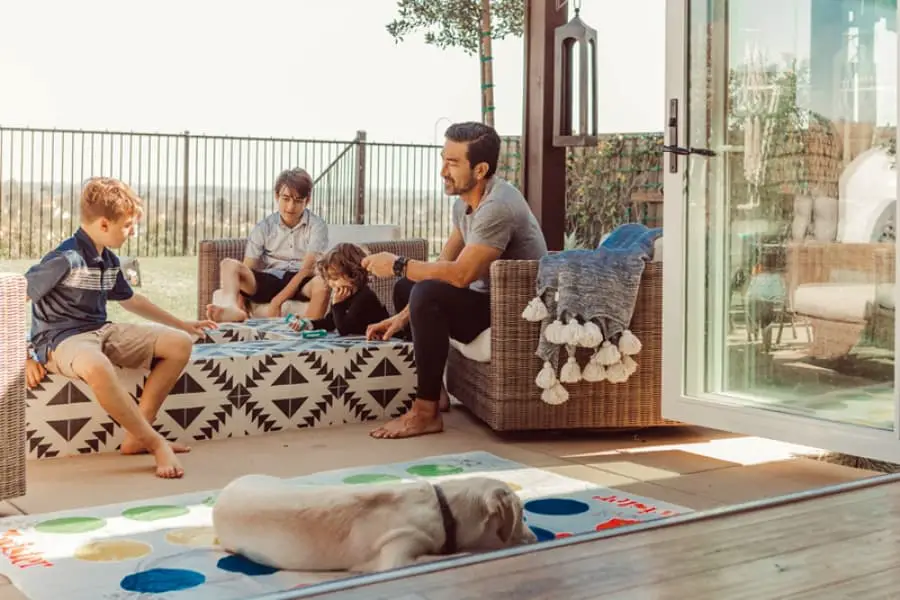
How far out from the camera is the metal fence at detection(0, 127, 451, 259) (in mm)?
10172

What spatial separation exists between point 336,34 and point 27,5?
333cm

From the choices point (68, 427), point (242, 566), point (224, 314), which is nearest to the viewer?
point (242, 566)

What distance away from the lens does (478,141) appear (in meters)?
4.06

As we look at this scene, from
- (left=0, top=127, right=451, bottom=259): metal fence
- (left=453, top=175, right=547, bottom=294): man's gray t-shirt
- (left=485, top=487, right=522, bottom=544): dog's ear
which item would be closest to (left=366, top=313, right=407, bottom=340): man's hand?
(left=453, top=175, right=547, bottom=294): man's gray t-shirt

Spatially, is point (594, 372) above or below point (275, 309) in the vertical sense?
below

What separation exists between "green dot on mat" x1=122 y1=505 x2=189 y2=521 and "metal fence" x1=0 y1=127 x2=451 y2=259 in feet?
23.7

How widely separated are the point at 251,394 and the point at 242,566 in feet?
5.39

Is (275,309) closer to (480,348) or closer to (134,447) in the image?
(480,348)

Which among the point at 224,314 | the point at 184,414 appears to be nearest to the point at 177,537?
the point at 184,414

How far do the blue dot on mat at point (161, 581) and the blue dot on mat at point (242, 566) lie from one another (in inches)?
2.6

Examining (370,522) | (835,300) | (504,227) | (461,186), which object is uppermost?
(461,186)

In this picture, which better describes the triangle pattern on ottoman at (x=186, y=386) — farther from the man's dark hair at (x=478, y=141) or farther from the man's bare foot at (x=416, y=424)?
the man's dark hair at (x=478, y=141)

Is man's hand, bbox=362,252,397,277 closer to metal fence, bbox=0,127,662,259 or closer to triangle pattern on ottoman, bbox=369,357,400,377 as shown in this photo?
triangle pattern on ottoman, bbox=369,357,400,377

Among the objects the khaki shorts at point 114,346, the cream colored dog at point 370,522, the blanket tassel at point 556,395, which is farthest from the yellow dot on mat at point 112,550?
the blanket tassel at point 556,395
